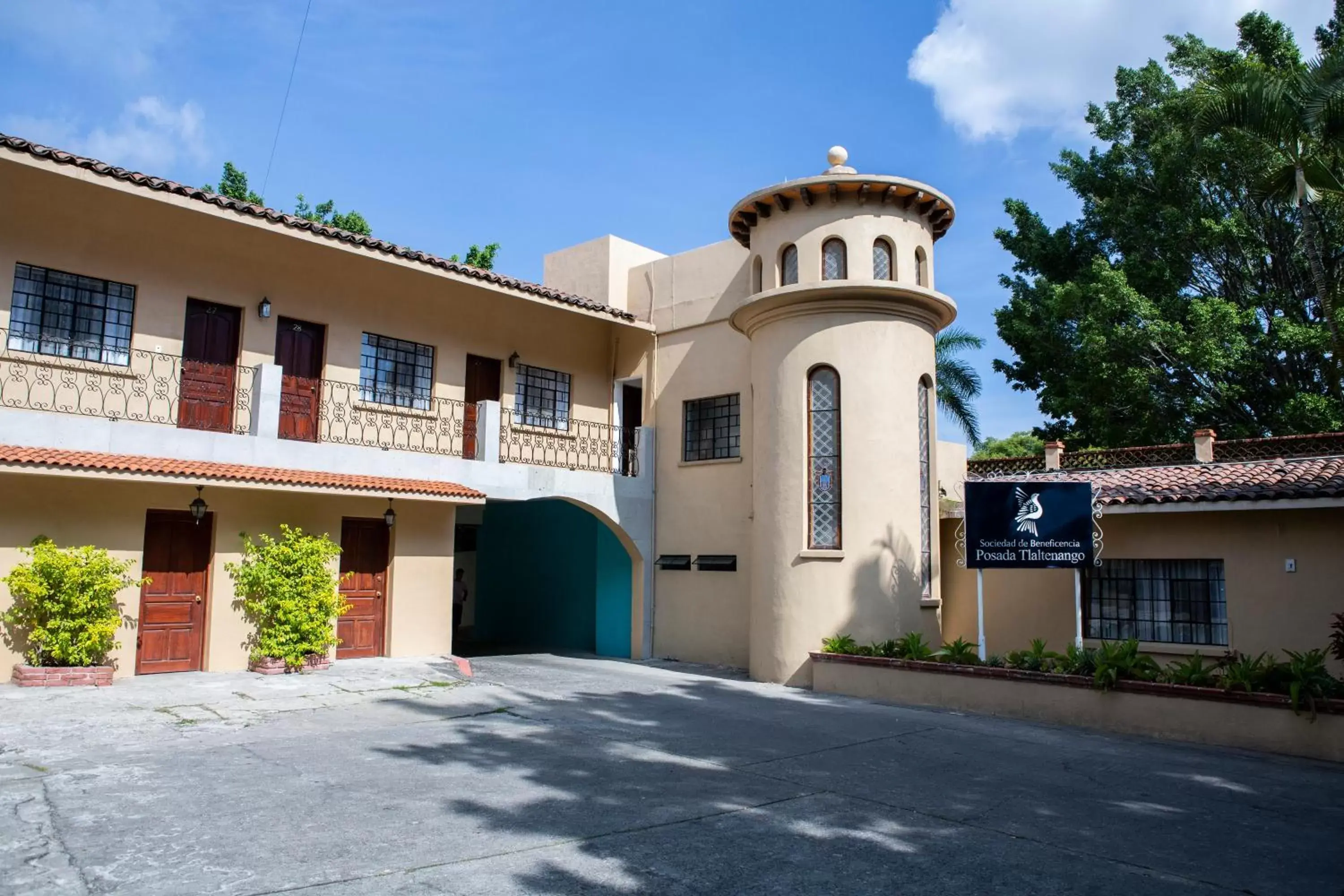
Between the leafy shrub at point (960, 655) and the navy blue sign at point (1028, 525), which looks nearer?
the navy blue sign at point (1028, 525)

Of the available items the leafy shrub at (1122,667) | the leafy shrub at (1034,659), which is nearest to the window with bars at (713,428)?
the leafy shrub at (1034,659)

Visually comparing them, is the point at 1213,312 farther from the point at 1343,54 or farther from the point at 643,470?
the point at 643,470

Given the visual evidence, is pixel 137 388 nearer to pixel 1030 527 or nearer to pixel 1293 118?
pixel 1030 527

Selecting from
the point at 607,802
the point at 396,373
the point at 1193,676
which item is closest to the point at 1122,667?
the point at 1193,676

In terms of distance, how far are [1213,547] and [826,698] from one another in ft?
20.0

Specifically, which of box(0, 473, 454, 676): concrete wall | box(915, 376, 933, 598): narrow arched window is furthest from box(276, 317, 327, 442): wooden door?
box(915, 376, 933, 598): narrow arched window

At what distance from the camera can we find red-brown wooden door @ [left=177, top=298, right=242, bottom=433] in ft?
44.1

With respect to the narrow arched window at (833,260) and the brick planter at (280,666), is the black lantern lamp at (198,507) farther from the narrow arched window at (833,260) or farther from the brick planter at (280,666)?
the narrow arched window at (833,260)

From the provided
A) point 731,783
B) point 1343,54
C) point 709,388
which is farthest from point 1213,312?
point 731,783

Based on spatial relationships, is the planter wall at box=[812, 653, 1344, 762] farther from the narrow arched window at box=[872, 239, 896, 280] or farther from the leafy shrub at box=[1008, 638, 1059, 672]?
the narrow arched window at box=[872, 239, 896, 280]

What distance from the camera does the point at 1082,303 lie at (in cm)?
2159

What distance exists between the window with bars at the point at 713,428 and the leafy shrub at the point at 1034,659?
6.20 meters

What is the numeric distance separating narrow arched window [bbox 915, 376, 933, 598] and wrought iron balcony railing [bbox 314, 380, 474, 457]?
24.7 feet

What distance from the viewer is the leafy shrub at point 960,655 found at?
12406 millimetres
